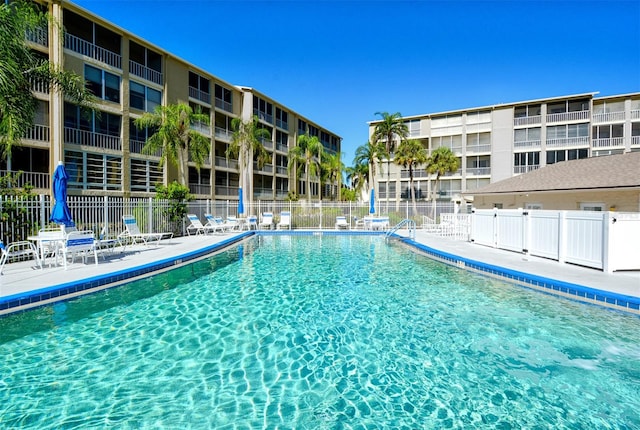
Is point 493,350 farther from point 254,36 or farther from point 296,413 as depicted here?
point 254,36

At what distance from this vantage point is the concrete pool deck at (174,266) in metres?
6.10

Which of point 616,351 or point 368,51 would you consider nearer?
point 616,351

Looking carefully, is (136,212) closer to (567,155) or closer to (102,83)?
(102,83)

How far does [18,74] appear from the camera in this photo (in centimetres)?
895

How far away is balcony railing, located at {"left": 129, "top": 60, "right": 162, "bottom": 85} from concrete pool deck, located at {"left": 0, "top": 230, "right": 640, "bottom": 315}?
15320mm

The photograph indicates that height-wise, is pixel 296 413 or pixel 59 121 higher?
pixel 59 121

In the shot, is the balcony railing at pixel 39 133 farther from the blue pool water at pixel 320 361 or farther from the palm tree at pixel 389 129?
the palm tree at pixel 389 129

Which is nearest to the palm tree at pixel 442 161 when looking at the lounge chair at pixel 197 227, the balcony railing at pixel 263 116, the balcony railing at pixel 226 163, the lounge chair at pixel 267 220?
the balcony railing at pixel 263 116

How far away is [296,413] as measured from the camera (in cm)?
319

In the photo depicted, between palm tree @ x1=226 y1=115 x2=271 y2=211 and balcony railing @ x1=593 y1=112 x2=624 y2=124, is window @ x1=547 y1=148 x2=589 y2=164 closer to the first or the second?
balcony railing @ x1=593 y1=112 x2=624 y2=124

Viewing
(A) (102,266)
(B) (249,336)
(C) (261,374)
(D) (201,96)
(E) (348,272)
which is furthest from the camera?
(D) (201,96)

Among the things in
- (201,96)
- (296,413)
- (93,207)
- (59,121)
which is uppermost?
(201,96)

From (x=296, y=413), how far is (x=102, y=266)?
749 centimetres

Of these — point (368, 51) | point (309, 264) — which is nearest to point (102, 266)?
point (309, 264)
